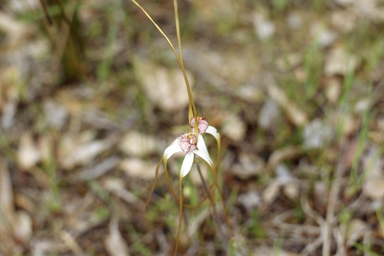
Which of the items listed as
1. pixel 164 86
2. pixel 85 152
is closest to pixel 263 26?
pixel 164 86

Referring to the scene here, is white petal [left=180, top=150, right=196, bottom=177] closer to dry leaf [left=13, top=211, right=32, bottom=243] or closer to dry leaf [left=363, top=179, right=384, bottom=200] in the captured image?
dry leaf [left=363, top=179, right=384, bottom=200]

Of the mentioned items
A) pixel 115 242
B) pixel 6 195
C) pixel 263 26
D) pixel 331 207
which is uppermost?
pixel 263 26

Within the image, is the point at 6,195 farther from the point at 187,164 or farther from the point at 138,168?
the point at 187,164

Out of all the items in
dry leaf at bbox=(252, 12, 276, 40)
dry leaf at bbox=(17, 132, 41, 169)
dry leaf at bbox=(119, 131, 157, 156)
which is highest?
dry leaf at bbox=(252, 12, 276, 40)

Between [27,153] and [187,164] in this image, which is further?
[27,153]

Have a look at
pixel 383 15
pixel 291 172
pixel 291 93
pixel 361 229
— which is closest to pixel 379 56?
pixel 383 15

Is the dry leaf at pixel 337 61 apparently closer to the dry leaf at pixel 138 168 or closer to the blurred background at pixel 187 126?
the blurred background at pixel 187 126

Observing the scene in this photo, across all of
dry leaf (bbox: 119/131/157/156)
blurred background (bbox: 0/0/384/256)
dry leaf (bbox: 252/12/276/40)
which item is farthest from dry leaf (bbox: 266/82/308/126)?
dry leaf (bbox: 119/131/157/156)

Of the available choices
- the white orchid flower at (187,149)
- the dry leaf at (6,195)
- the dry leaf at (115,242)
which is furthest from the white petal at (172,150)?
the dry leaf at (6,195)
